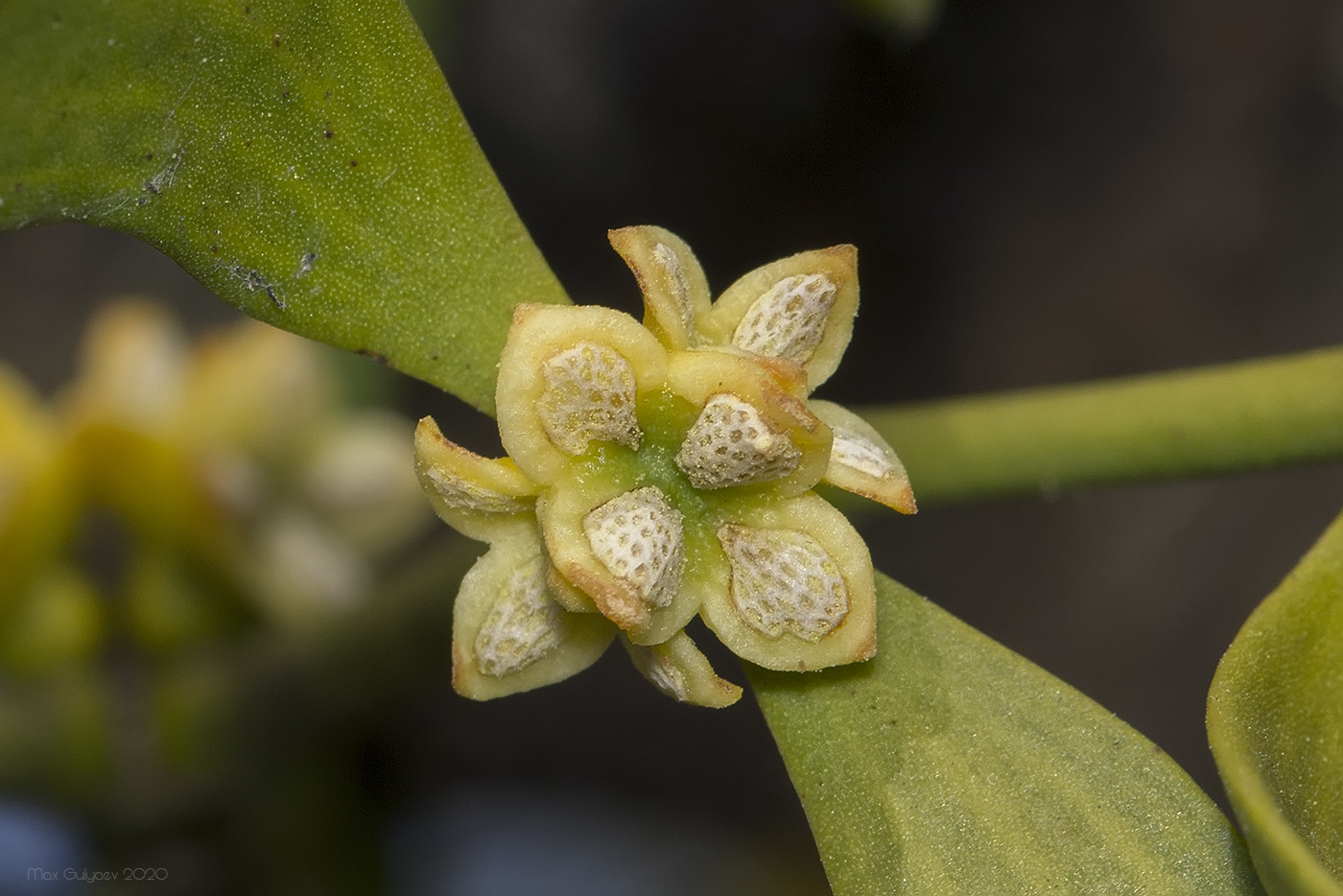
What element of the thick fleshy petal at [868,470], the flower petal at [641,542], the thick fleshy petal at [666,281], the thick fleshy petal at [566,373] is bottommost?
the flower petal at [641,542]

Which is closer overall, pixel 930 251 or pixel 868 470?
pixel 868 470

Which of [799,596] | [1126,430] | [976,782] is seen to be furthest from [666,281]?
[1126,430]

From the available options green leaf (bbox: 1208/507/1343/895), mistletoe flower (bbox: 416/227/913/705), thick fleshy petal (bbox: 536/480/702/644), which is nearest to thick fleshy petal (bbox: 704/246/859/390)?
mistletoe flower (bbox: 416/227/913/705)

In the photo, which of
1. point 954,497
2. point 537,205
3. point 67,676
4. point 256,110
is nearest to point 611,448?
point 256,110

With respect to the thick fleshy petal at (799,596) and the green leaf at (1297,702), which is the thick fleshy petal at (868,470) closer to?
the thick fleshy petal at (799,596)

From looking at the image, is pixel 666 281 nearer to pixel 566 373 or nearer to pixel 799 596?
pixel 566 373

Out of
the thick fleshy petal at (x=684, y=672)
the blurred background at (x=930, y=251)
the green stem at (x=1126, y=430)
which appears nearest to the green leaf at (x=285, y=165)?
the thick fleshy petal at (x=684, y=672)
